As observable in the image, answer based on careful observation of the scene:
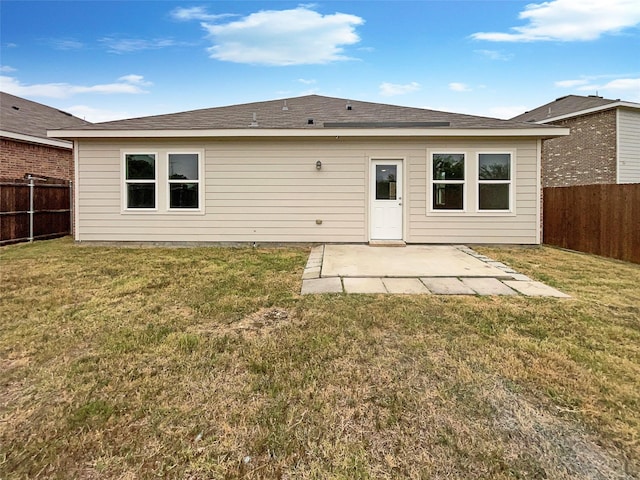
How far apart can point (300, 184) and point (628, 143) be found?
11.8 meters

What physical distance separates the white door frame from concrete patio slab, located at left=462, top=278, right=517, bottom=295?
358 cm

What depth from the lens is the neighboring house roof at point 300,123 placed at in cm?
811

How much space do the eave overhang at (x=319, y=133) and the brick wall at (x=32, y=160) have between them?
354cm

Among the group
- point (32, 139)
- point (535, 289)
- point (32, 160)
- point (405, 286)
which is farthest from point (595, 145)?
point (32, 160)

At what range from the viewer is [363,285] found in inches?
190

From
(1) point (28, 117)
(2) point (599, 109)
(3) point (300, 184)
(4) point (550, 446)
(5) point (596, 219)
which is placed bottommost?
(4) point (550, 446)

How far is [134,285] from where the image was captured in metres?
4.95

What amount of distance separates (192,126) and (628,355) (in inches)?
340

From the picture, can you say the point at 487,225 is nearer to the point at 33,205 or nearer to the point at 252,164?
the point at 252,164

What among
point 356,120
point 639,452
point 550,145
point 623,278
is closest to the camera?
point 639,452

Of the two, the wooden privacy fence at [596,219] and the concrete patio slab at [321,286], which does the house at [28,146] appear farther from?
the wooden privacy fence at [596,219]

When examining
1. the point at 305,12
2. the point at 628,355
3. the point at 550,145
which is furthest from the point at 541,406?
the point at 550,145

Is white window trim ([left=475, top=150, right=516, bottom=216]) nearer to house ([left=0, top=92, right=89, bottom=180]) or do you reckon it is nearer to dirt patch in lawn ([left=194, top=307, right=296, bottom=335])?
dirt patch in lawn ([left=194, top=307, right=296, bottom=335])

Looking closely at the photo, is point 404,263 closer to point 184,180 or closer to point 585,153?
point 184,180
